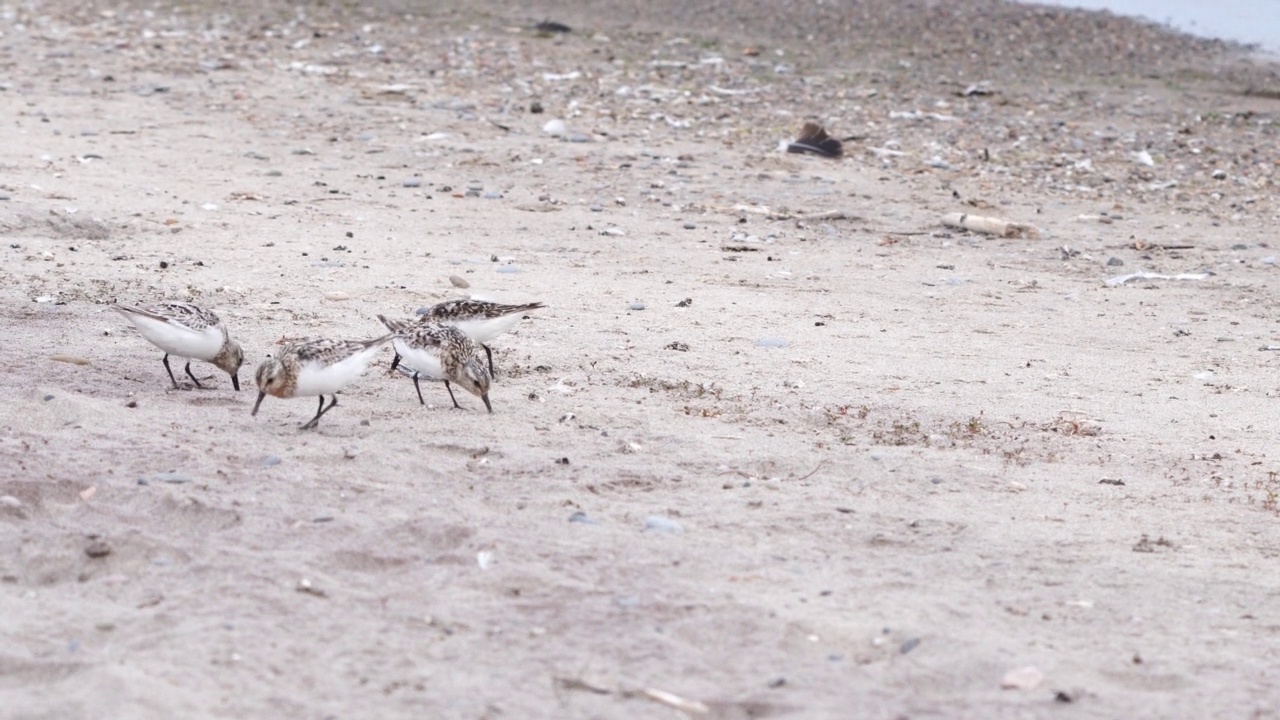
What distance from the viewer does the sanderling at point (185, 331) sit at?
24.4ft

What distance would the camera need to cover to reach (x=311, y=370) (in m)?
6.95

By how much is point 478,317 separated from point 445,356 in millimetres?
722

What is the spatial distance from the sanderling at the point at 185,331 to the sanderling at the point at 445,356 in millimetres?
841

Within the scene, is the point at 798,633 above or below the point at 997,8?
below

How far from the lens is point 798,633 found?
5.16 m

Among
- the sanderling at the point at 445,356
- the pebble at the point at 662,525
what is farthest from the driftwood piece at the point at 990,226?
the pebble at the point at 662,525

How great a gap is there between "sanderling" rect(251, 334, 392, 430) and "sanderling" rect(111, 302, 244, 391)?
49cm

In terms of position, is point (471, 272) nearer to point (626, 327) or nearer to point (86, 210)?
point (626, 327)

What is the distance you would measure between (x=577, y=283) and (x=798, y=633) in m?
5.60

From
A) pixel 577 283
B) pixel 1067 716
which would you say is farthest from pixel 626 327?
pixel 1067 716

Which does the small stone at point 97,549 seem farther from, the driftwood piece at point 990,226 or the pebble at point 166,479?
the driftwood piece at point 990,226

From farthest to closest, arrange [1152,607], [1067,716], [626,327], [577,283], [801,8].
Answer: [801,8]
[577,283]
[626,327]
[1152,607]
[1067,716]

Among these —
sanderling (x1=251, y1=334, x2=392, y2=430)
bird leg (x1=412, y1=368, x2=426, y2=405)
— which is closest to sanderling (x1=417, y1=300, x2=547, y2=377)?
bird leg (x1=412, y1=368, x2=426, y2=405)

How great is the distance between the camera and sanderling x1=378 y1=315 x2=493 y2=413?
24.3ft
